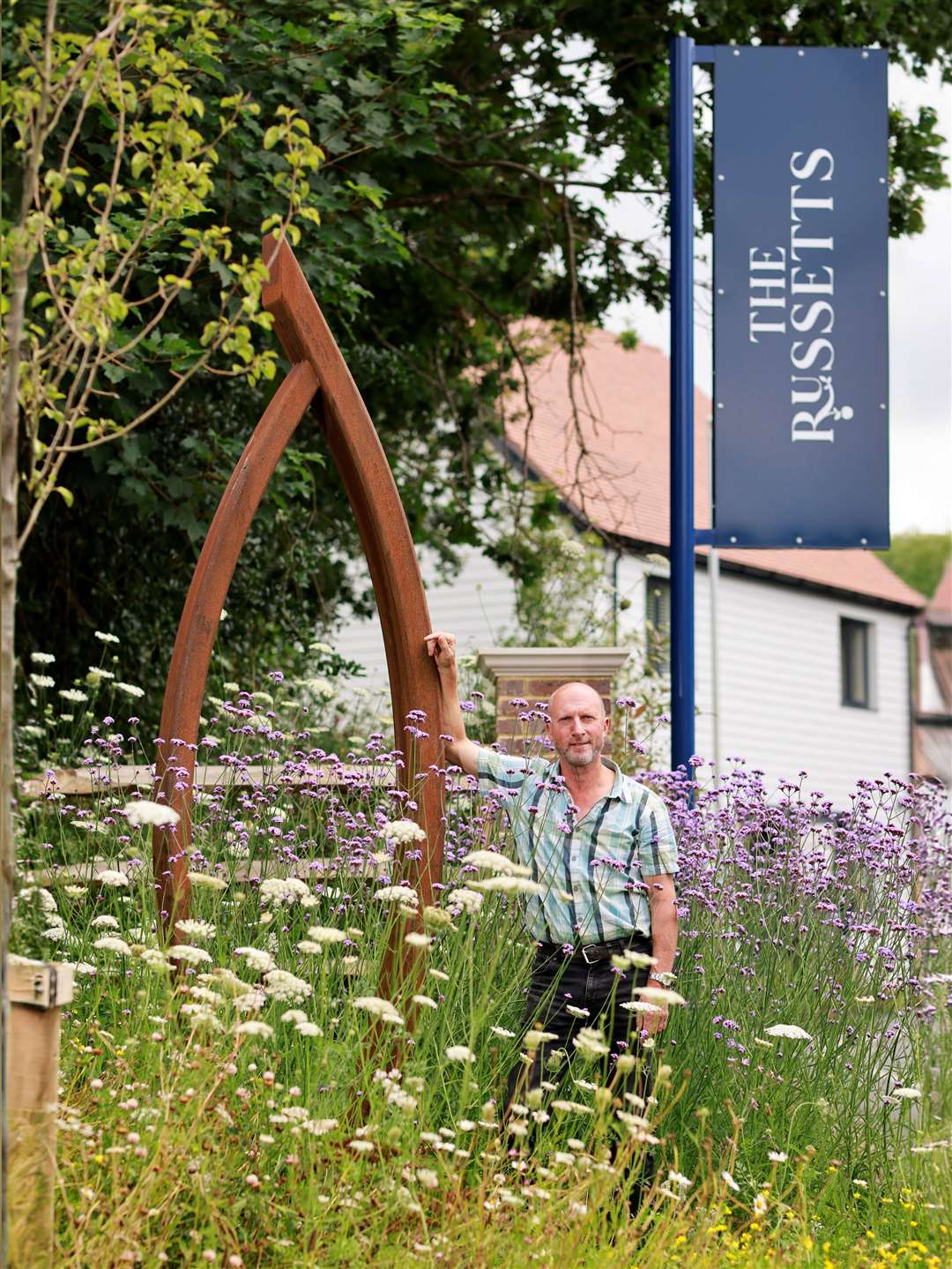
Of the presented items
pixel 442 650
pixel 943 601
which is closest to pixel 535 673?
pixel 442 650

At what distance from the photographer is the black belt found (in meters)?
4.29

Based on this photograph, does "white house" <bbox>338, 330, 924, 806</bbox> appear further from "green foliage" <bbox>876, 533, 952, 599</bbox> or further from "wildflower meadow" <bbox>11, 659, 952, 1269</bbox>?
"green foliage" <bbox>876, 533, 952, 599</bbox>

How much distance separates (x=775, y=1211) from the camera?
13.9ft

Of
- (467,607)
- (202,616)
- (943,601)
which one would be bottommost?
(943,601)

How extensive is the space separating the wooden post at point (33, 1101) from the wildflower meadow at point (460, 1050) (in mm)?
104

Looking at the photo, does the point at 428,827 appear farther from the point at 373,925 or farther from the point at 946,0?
the point at 946,0

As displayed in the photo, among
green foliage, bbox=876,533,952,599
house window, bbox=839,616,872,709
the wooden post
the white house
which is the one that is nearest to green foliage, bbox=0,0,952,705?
the wooden post

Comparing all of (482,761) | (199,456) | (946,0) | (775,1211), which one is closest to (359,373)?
(199,456)

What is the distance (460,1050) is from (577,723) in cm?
151

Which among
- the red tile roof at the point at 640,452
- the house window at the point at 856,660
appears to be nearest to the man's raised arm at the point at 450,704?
the red tile roof at the point at 640,452

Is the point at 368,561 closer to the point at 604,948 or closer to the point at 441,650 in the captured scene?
the point at 441,650

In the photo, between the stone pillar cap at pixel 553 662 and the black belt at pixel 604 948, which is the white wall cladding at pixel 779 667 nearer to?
the stone pillar cap at pixel 553 662

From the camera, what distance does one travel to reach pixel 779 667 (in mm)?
23812

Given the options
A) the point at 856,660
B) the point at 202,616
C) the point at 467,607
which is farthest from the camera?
the point at 856,660
